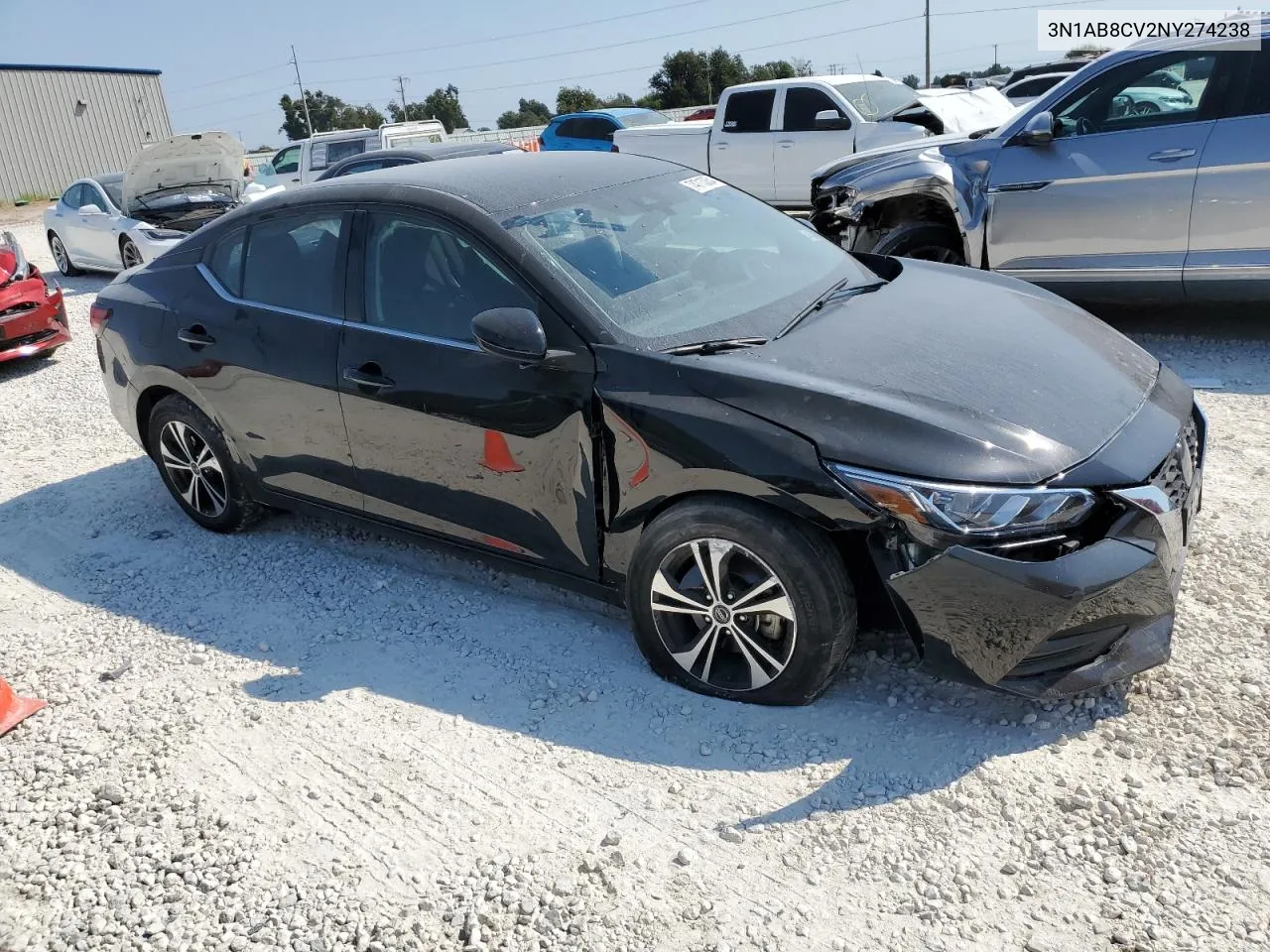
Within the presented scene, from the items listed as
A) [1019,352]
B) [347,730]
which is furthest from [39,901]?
[1019,352]

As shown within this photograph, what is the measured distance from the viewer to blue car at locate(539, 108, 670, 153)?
17.3 metres

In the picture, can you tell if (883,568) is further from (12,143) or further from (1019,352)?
(12,143)

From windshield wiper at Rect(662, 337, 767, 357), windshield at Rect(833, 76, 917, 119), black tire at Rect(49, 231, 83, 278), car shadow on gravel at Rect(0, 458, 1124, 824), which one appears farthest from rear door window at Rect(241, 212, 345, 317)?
black tire at Rect(49, 231, 83, 278)

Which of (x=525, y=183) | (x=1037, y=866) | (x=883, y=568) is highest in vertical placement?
(x=525, y=183)

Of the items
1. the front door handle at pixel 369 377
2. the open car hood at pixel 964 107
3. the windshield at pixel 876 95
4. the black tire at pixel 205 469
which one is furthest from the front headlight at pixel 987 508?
the windshield at pixel 876 95

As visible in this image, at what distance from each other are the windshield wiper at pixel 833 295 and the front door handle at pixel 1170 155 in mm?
3201

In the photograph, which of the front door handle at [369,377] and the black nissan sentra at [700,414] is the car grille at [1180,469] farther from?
the front door handle at [369,377]

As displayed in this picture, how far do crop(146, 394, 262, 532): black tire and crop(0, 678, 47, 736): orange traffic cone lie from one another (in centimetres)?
135

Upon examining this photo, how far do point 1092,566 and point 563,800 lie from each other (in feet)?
5.41

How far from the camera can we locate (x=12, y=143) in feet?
119

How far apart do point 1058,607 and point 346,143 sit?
51.8ft

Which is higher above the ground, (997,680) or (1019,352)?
(1019,352)

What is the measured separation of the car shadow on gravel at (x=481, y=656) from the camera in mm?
3158

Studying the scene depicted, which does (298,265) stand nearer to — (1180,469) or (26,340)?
(1180,469)
